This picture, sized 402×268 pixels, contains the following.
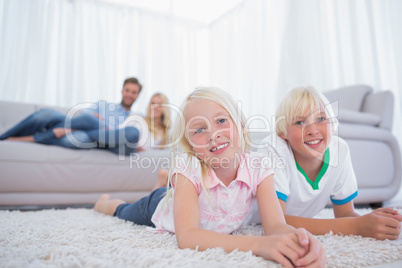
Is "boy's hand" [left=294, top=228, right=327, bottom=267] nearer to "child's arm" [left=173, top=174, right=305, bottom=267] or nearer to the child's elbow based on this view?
"child's arm" [left=173, top=174, right=305, bottom=267]

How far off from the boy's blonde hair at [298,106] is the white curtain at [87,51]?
2.98m

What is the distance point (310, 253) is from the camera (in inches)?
19.2

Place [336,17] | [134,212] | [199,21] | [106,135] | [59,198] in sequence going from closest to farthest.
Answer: [134,212], [59,198], [106,135], [336,17], [199,21]

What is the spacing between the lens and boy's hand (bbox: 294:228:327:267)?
49 cm

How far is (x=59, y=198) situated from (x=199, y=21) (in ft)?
12.0

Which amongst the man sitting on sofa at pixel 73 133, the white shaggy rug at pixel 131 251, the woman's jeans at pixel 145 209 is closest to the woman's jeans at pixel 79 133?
the man sitting on sofa at pixel 73 133

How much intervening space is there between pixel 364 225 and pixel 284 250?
1.23 ft

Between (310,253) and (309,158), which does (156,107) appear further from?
(310,253)

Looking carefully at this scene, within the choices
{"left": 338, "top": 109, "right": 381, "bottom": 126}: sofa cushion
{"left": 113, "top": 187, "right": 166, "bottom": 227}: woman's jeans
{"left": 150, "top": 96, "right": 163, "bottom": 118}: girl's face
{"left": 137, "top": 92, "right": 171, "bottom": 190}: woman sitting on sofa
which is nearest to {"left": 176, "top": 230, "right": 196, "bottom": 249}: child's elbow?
{"left": 113, "top": 187, "right": 166, "bottom": 227}: woman's jeans

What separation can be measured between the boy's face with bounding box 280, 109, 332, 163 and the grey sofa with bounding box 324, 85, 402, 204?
71cm

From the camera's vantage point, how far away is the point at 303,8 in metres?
2.95

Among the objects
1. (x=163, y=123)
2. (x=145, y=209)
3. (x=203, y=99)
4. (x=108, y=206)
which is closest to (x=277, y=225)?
(x=203, y=99)

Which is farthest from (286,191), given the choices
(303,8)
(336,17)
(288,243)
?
(303,8)

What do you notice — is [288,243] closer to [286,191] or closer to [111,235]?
[286,191]
